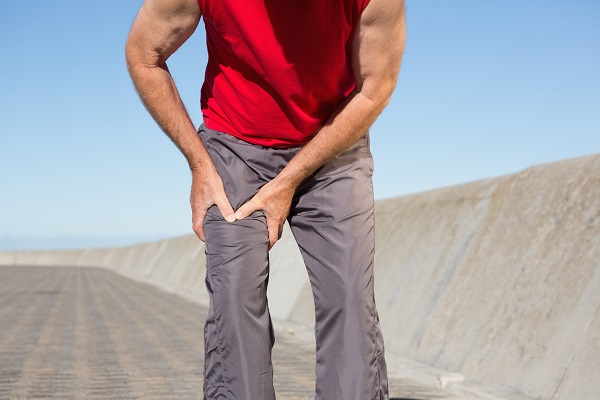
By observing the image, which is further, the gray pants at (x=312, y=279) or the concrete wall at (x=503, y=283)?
the concrete wall at (x=503, y=283)

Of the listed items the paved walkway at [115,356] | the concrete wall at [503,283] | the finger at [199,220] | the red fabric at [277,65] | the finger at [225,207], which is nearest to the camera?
the red fabric at [277,65]

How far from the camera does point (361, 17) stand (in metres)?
2.93

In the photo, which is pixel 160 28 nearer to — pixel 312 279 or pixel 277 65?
pixel 277 65

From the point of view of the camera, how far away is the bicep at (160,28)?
118 inches

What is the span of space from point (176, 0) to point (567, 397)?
3281mm

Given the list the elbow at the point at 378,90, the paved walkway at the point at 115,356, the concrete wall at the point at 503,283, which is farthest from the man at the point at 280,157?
the paved walkway at the point at 115,356

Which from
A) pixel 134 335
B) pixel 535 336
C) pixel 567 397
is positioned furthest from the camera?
pixel 134 335

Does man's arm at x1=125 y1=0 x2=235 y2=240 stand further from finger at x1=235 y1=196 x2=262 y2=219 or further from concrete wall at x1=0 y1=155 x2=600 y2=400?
concrete wall at x1=0 y1=155 x2=600 y2=400

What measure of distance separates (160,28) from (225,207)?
0.61 m

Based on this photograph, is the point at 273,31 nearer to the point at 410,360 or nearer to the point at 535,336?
the point at 535,336

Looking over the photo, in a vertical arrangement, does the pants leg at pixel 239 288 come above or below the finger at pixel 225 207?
below

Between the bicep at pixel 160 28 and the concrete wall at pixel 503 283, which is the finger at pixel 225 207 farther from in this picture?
the concrete wall at pixel 503 283

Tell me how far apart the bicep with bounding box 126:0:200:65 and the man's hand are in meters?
0.56

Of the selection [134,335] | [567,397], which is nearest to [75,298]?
Result: [134,335]
